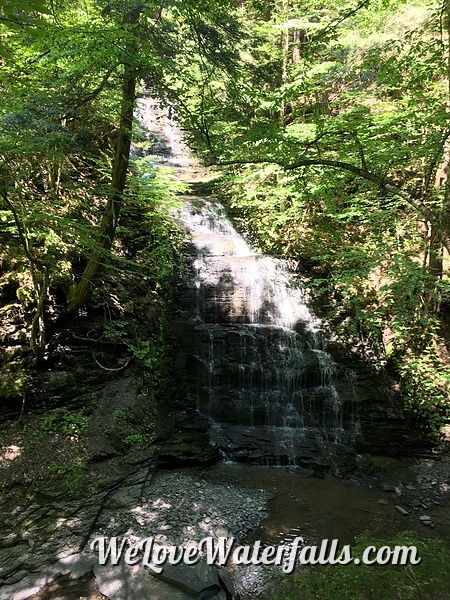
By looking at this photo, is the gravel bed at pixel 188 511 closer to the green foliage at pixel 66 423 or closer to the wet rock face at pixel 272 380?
the wet rock face at pixel 272 380

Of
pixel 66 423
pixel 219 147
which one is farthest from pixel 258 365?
pixel 219 147

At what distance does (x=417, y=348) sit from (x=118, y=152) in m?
7.34

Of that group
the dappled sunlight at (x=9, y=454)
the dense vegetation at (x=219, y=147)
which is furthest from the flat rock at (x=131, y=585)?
the dense vegetation at (x=219, y=147)

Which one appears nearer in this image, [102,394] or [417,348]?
[102,394]

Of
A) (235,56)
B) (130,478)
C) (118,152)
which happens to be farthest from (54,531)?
(235,56)

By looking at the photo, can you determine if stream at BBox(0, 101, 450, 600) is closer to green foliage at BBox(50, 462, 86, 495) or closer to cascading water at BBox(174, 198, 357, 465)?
cascading water at BBox(174, 198, 357, 465)

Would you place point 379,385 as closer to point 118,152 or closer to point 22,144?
point 118,152

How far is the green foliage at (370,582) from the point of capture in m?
3.55

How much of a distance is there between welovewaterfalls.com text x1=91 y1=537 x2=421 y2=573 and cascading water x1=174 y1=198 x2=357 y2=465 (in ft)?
6.79

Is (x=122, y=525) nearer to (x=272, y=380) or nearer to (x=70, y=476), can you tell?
(x=70, y=476)

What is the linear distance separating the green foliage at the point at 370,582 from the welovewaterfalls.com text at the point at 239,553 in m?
0.11

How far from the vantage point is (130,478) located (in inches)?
217

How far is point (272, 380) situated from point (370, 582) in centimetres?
447

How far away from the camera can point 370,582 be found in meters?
3.67
